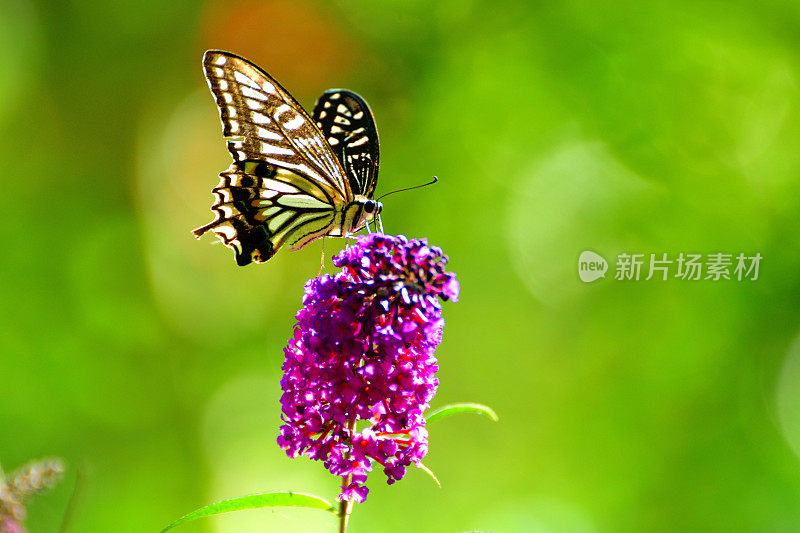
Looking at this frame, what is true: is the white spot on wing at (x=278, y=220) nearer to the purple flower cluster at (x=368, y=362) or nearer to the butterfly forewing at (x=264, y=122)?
the butterfly forewing at (x=264, y=122)

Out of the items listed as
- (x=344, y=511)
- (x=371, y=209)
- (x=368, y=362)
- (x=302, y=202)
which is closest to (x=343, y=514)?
(x=344, y=511)

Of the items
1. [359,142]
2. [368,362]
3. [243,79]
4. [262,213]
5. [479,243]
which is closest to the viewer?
[368,362]

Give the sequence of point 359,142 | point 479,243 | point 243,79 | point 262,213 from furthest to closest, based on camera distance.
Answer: point 479,243 < point 359,142 < point 262,213 < point 243,79

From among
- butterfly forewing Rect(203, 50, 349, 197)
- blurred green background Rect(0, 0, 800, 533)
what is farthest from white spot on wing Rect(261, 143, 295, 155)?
blurred green background Rect(0, 0, 800, 533)

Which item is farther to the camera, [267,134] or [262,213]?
[262,213]

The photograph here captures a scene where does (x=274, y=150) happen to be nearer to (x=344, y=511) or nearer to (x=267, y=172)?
(x=267, y=172)

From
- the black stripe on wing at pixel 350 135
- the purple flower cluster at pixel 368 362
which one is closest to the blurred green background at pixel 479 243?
the black stripe on wing at pixel 350 135
